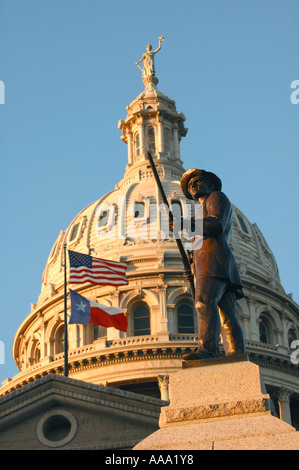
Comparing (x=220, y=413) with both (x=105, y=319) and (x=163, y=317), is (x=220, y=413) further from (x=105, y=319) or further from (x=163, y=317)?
(x=163, y=317)

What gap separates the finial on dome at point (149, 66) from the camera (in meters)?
72.4

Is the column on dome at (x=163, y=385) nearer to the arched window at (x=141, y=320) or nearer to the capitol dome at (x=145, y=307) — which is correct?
the capitol dome at (x=145, y=307)

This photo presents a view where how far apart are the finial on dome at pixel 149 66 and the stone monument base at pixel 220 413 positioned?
214 ft

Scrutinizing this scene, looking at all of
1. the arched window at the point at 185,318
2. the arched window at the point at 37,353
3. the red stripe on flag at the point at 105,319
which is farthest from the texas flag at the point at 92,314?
the arched window at the point at 37,353

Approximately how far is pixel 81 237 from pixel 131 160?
10.3 m

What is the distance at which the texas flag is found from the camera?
118 feet

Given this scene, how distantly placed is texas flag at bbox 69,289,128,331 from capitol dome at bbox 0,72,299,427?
616 centimetres

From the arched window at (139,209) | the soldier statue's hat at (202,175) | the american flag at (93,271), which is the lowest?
the soldier statue's hat at (202,175)

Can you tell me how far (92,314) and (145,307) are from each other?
42.9 feet

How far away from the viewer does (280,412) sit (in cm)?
4700

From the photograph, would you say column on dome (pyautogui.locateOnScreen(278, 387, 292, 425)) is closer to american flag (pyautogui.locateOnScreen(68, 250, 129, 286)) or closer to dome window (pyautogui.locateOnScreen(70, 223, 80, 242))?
american flag (pyautogui.locateOnScreen(68, 250, 129, 286))
